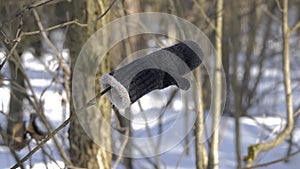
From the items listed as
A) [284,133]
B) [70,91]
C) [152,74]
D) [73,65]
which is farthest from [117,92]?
[284,133]

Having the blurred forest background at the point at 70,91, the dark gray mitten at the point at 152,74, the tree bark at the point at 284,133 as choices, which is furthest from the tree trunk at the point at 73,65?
the dark gray mitten at the point at 152,74

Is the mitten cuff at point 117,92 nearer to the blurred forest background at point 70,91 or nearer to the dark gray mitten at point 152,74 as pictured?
the dark gray mitten at point 152,74

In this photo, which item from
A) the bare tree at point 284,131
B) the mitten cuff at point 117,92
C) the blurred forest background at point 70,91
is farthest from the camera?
the bare tree at point 284,131

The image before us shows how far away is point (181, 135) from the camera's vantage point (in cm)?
151

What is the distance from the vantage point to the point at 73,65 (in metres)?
2.97

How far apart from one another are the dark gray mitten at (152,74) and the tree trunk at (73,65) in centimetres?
168

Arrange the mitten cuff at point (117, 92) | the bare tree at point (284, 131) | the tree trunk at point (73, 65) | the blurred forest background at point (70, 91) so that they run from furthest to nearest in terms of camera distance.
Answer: the bare tree at point (284, 131) < the tree trunk at point (73, 65) < the blurred forest background at point (70, 91) < the mitten cuff at point (117, 92)

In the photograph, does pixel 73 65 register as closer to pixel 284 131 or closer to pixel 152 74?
pixel 284 131

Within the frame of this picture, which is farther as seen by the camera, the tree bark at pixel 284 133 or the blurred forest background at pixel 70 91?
the tree bark at pixel 284 133

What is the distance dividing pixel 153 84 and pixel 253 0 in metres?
5.52

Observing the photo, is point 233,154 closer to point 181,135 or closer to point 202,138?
point 202,138

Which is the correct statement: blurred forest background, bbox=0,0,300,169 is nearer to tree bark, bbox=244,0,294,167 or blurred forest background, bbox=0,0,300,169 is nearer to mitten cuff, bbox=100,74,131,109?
tree bark, bbox=244,0,294,167

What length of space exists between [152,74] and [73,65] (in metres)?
1.79

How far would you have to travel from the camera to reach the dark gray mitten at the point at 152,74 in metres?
1.19
